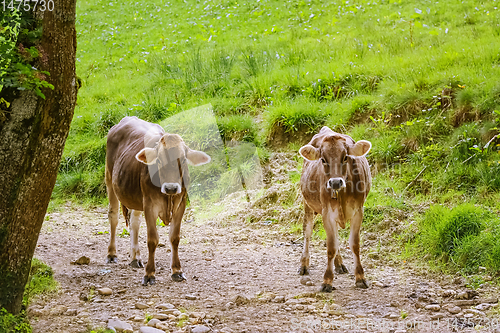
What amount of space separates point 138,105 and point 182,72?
2083mm

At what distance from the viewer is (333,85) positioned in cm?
1100

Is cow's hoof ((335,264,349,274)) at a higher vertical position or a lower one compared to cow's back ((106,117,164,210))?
lower

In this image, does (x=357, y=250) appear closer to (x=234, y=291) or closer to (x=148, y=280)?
(x=234, y=291)

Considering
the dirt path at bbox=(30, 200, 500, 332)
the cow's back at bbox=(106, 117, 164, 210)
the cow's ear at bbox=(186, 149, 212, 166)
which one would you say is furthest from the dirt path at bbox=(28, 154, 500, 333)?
the cow's ear at bbox=(186, 149, 212, 166)

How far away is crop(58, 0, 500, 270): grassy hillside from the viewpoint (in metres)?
8.23

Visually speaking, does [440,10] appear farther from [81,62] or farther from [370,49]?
[81,62]

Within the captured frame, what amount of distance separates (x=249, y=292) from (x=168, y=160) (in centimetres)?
180

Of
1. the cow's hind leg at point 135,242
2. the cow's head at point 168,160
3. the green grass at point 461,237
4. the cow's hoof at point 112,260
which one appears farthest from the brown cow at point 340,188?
the cow's hoof at point 112,260

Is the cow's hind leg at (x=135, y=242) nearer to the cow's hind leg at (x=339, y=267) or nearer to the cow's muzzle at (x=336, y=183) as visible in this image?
the cow's hind leg at (x=339, y=267)

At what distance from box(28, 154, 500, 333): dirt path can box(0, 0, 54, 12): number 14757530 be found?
273 centimetres

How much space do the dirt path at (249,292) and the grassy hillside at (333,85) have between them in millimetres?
1300

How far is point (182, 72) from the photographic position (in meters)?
13.8

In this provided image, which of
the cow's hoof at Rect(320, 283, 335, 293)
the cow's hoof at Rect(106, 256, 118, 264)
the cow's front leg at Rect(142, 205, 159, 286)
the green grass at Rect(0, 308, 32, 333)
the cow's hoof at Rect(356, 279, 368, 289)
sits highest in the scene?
the green grass at Rect(0, 308, 32, 333)

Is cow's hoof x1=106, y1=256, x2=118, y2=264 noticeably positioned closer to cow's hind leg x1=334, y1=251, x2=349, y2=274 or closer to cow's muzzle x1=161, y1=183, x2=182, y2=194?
cow's muzzle x1=161, y1=183, x2=182, y2=194
